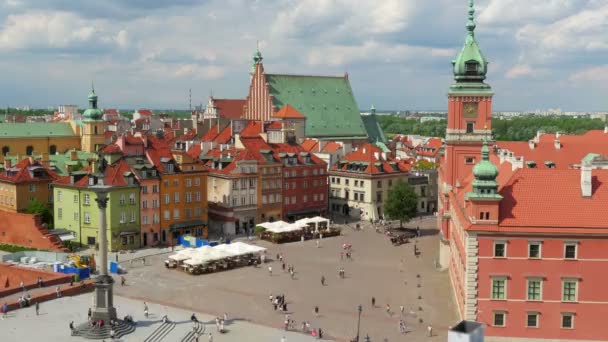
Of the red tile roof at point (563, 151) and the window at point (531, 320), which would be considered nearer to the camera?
the window at point (531, 320)

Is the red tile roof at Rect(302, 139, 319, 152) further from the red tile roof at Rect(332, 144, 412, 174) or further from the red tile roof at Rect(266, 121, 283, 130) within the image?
the red tile roof at Rect(332, 144, 412, 174)

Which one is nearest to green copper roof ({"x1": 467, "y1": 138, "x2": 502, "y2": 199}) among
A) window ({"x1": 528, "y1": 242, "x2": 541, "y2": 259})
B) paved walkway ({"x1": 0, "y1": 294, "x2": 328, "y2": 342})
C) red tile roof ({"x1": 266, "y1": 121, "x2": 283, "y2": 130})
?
window ({"x1": 528, "y1": 242, "x2": 541, "y2": 259})

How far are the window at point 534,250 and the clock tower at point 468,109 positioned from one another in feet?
83.1

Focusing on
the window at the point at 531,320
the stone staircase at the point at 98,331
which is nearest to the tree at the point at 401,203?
the window at the point at 531,320

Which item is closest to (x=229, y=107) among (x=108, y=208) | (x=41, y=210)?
(x=41, y=210)

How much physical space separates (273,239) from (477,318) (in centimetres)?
3741

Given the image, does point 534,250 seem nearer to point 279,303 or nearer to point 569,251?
point 569,251

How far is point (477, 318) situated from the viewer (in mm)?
42156

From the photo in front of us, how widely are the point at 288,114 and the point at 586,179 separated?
69.9 m

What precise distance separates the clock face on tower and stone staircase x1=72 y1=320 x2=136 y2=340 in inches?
1469

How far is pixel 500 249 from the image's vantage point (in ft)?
138

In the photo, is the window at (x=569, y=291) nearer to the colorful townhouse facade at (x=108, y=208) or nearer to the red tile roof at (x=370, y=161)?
the colorful townhouse facade at (x=108, y=208)

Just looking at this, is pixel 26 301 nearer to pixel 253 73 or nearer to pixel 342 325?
pixel 342 325

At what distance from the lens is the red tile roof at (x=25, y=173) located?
7838 centimetres
